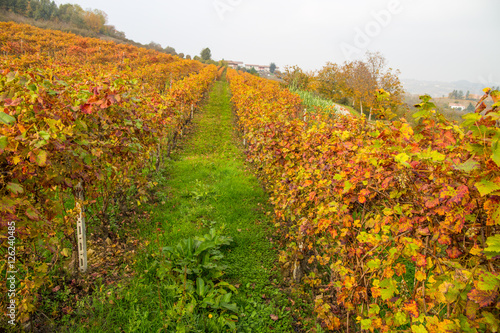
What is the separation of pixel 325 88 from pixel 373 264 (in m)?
36.7

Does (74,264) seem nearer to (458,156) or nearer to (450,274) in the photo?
(450,274)

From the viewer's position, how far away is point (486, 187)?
1.10 meters

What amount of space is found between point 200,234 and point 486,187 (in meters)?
3.66

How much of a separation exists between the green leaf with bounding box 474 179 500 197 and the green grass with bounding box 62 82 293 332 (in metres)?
2.39

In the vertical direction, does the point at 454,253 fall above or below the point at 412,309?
above

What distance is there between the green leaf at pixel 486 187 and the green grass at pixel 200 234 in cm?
239

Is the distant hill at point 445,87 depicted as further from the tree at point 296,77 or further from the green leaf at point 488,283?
the tree at point 296,77

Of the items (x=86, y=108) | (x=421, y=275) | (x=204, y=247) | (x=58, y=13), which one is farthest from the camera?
(x=58, y=13)

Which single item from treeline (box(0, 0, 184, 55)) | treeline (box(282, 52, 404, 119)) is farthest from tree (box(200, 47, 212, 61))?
treeline (box(282, 52, 404, 119))

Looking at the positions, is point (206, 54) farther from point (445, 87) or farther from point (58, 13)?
point (445, 87)

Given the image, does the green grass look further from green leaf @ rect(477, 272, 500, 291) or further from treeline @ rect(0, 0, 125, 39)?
treeline @ rect(0, 0, 125, 39)

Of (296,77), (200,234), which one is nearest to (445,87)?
(296,77)

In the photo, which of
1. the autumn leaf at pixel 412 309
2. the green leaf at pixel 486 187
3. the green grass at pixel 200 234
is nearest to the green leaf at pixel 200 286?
the green grass at pixel 200 234

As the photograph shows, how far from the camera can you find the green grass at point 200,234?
264cm
